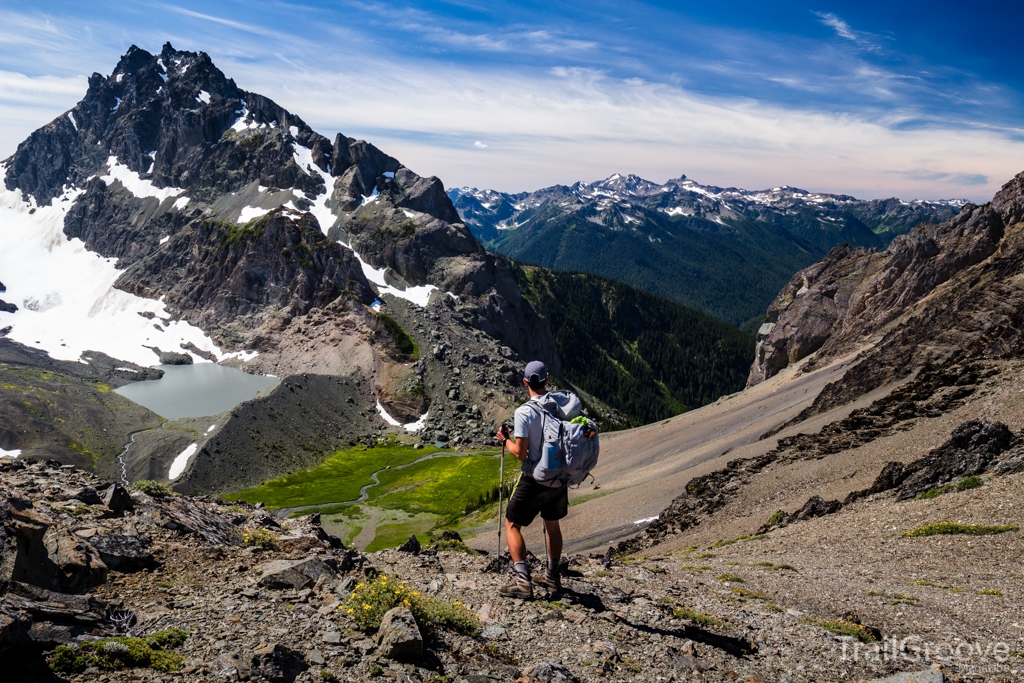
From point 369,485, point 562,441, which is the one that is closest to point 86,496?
point 562,441

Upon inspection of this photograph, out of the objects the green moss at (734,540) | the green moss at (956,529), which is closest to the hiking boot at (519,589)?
the green moss at (956,529)

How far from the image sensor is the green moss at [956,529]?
18.7 metres

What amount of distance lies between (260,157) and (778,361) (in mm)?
170106

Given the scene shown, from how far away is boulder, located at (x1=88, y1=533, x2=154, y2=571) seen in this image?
9.97 meters

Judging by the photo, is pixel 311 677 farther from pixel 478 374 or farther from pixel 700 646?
pixel 478 374

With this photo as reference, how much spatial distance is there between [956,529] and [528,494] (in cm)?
1689

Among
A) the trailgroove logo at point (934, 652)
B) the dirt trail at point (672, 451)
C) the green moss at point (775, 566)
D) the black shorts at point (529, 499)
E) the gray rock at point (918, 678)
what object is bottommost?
the dirt trail at point (672, 451)

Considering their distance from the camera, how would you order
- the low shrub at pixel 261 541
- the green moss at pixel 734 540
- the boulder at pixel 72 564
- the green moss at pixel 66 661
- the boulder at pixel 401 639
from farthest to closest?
1. the green moss at pixel 734 540
2. the low shrub at pixel 261 541
3. the boulder at pixel 72 564
4. the boulder at pixel 401 639
5. the green moss at pixel 66 661

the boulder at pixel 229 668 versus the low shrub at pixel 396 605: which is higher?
the boulder at pixel 229 668

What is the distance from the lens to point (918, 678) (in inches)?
350

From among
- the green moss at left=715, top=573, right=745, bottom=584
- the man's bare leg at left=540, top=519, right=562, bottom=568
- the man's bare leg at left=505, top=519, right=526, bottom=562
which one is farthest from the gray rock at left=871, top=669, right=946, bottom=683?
the green moss at left=715, top=573, right=745, bottom=584

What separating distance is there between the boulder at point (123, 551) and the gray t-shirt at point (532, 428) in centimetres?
706

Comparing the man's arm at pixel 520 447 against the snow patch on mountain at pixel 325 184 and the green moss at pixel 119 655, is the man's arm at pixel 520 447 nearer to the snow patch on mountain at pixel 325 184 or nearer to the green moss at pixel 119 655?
the green moss at pixel 119 655

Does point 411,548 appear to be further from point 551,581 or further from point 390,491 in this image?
Answer: point 390,491
